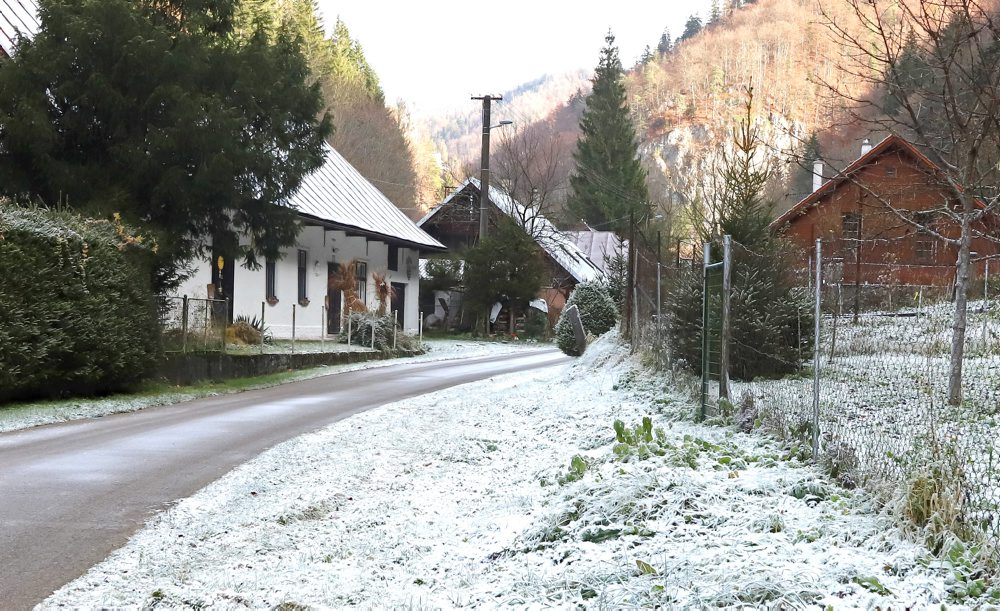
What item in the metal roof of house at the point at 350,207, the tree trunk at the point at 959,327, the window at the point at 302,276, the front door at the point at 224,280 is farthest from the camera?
the window at the point at 302,276

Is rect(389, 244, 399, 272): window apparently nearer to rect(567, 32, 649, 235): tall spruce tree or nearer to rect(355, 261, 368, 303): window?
rect(355, 261, 368, 303): window

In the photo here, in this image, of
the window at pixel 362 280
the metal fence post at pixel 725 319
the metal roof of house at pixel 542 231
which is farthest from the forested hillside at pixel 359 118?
the metal fence post at pixel 725 319

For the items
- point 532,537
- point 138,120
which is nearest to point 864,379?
point 532,537

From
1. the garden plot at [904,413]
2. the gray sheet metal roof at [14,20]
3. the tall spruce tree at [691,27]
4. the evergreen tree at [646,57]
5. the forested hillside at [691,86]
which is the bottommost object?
the garden plot at [904,413]

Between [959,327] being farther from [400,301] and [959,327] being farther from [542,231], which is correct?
[542,231]

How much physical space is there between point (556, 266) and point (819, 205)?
15.1m

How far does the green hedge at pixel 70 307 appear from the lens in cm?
1288

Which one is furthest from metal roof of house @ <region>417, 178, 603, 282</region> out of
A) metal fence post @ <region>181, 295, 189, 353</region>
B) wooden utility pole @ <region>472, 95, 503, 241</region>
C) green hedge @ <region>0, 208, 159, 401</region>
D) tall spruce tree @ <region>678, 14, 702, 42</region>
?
tall spruce tree @ <region>678, 14, 702, 42</region>

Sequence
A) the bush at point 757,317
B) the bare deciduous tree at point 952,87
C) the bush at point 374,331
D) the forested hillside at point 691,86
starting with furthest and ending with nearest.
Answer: the forested hillside at point 691,86 → the bush at point 374,331 → the bush at point 757,317 → the bare deciduous tree at point 952,87

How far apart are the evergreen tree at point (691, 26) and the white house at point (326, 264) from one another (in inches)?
3627

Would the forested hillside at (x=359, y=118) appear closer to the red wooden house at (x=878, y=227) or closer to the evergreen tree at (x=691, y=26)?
the red wooden house at (x=878, y=227)

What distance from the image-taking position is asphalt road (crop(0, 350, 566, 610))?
563 centimetres

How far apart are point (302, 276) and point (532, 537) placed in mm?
26184

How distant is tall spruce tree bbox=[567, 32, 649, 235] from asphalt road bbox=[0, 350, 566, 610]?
176 feet
